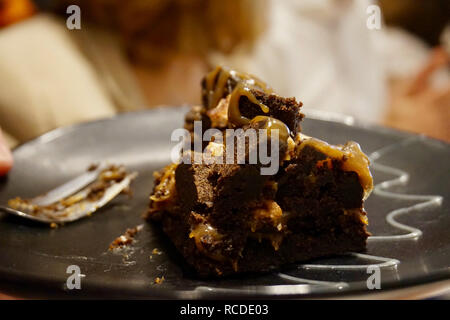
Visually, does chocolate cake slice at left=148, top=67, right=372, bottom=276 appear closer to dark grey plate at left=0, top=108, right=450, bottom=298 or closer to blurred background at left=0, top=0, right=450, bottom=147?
dark grey plate at left=0, top=108, right=450, bottom=298

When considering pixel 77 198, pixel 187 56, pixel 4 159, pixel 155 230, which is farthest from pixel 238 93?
pixel 187 56

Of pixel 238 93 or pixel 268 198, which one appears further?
pixel 238 93

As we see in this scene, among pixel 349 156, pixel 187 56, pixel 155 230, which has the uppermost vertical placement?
pixel 187 56

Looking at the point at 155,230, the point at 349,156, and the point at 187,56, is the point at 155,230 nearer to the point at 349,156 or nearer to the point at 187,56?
the point at 349,156

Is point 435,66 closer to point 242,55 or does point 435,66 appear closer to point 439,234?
point 242,55

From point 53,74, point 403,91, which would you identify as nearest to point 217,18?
point 53,74

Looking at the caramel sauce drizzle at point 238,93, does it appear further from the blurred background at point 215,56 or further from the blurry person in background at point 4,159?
the blurred background at point 215,56
